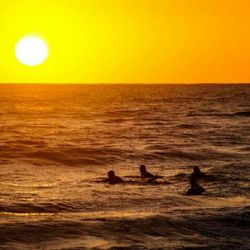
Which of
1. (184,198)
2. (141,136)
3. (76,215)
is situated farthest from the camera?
(141,136)

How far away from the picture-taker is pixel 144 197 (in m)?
24.1

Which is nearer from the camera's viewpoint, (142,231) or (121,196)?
(142,231)

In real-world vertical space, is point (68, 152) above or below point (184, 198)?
above

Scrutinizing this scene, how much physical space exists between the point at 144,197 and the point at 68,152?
19.8 m

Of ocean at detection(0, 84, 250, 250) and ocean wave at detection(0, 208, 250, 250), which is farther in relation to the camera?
ocean at detection(0, 84, 250, 250)

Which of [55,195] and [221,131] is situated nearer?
[55,195]

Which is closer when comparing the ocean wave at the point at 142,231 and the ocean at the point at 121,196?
the ocean wave at the point at 142,231

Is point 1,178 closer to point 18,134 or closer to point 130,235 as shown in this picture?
point 130,235

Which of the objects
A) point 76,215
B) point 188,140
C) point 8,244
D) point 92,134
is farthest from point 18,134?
point 8,244

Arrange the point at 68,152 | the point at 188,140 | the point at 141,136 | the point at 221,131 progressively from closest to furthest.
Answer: the point at 68,152
the point at 188,140
the point at 141,136
the point at 221,131

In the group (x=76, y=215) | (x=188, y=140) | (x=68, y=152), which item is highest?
(x=188, y=140)

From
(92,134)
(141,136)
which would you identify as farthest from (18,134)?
(141,136)

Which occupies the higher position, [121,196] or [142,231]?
[121,196]

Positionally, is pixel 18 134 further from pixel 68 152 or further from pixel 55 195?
pixel 55 195
